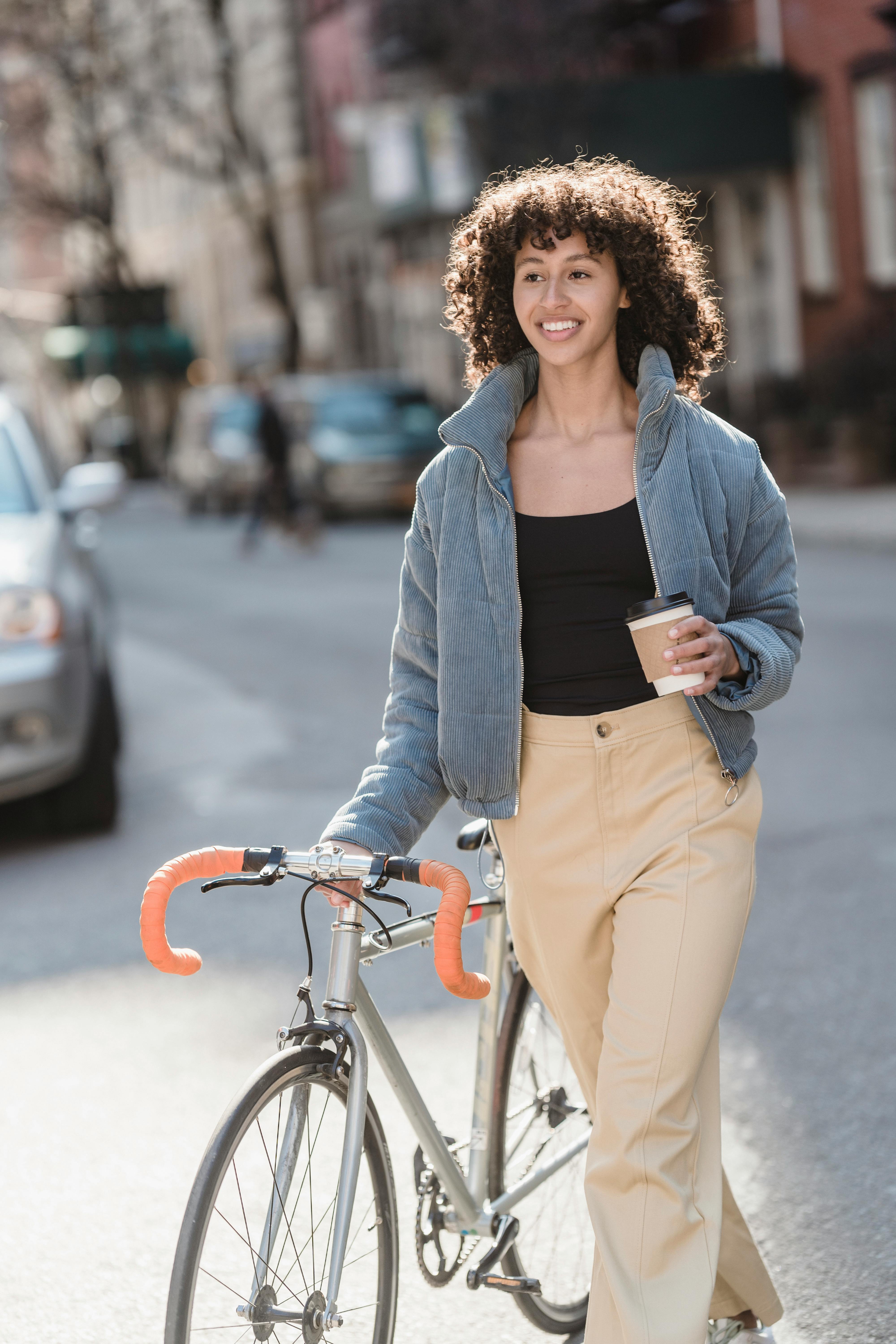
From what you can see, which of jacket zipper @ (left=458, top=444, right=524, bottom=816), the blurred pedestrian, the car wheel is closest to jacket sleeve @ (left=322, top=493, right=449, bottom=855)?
jacket zipper @ (left=458, top=444, right=524, bottom=816)

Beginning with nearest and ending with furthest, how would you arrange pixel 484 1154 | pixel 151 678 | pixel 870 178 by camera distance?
pixel 484 1154 → pixel 151 678 → pixel 870 178

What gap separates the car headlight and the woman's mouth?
470 centimetres

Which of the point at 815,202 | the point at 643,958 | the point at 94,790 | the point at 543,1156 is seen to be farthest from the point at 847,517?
the point at 643,958

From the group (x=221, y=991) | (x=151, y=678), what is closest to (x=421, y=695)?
(x=221, y=991)

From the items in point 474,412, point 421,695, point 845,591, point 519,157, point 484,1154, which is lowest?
point 845,591

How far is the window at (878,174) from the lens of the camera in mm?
22938

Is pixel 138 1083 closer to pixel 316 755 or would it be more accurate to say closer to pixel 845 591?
pixel 316 755

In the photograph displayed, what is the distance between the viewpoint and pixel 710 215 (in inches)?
1093

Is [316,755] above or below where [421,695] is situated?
below

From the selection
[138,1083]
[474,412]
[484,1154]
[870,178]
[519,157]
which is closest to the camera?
[474,412]

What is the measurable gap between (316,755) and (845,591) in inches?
229

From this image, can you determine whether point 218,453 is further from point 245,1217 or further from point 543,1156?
point 245,1217


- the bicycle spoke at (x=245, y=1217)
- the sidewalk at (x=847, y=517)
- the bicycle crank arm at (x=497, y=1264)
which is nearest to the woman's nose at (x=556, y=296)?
the bicycle spoke at (x=245, y=1217)

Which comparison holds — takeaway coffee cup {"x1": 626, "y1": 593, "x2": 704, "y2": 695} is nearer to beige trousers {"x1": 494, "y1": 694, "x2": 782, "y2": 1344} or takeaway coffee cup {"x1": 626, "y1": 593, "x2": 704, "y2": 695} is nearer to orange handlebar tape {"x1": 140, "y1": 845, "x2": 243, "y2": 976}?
beige trousers {"x1": 494, "y1": 694, "x2": 782, "y2": 1344}
